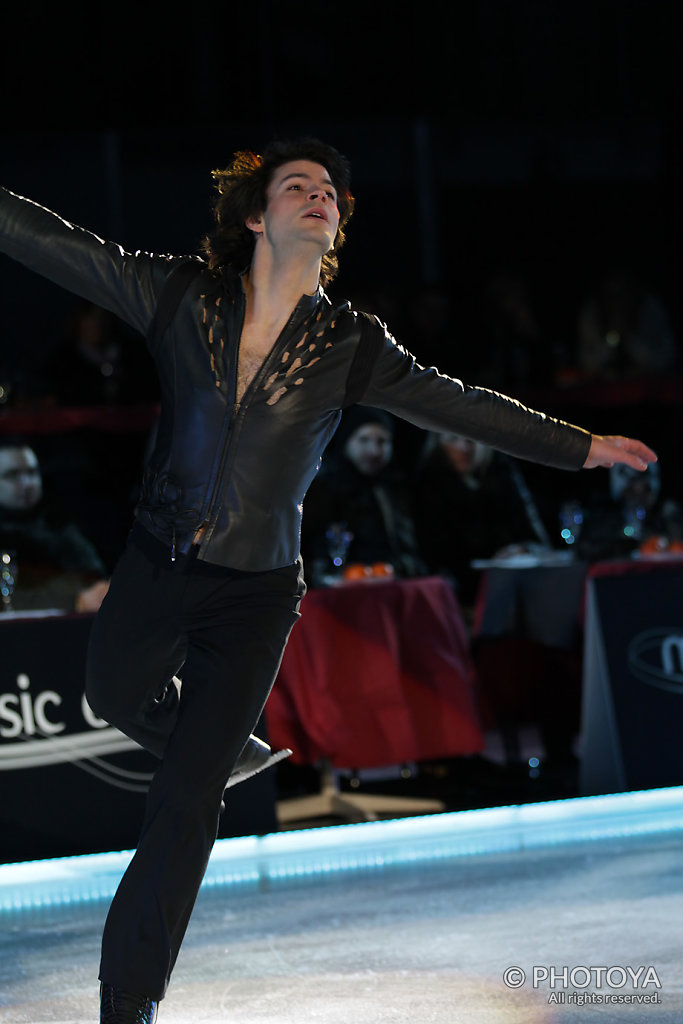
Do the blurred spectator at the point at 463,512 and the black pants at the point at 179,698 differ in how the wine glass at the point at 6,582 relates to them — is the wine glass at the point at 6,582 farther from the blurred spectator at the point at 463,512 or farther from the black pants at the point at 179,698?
the blurred spectator at the point at 463,512

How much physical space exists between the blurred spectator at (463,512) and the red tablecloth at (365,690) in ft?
4.72

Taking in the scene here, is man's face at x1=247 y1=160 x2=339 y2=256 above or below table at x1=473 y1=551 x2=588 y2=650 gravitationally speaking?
above

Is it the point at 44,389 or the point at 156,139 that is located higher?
the point at 156,139

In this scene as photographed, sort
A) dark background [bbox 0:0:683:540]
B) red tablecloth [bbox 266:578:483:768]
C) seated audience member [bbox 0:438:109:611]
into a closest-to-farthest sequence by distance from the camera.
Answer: red tablecloth [bbox 266:578:483:768] < seated audience member [bbox 0:438:109:611] < dark background [bbox 0:0:683:540]

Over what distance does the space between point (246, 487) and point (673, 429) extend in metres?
5.87

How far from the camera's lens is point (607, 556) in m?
5.29

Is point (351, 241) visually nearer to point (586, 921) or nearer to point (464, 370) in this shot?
point (464, 370)

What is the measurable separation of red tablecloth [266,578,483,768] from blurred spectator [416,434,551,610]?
1.44 meters

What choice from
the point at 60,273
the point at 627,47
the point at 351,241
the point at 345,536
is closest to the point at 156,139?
the point at 351,241

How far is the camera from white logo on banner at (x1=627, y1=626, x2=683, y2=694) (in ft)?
14.9

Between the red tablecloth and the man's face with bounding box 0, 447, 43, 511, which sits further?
the man's face with bounding box 0, 447, 43, 511

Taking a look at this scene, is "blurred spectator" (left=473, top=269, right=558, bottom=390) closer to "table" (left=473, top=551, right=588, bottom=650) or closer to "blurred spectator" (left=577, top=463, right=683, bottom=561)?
"blurred spectator" (left=577, top=463, right=683, bottom=561)

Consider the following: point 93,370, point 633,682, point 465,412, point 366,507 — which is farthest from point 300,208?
point 93,370

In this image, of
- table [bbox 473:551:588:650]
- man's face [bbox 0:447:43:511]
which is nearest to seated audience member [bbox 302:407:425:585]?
table [bbox 473:551:588:650]
